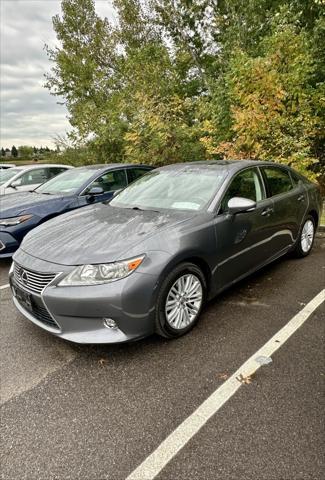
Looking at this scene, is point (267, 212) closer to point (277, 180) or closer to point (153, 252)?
point (277, 180)

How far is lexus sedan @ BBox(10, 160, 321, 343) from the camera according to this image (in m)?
2.41

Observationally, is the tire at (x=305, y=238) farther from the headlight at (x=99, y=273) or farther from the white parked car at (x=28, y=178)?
the white parked car at (x=28, y=178)

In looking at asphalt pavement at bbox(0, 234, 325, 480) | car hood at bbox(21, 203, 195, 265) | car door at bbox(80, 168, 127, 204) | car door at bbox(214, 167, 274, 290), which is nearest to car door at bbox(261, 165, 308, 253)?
Answer: car door at bbox(214, 167, 274, 290)

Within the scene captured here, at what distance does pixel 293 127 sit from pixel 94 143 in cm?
866

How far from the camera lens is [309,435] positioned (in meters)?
1.84

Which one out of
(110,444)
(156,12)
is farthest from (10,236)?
(156,12)

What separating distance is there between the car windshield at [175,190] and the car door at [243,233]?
0.20 m

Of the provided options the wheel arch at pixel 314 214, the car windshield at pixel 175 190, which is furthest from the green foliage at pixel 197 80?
the car windshield at pixel 175 190

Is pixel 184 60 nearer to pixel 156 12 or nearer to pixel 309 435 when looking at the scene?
pixel 156 12

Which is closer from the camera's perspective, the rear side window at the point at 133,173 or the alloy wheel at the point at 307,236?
the alloy wheel at the point at 307,236

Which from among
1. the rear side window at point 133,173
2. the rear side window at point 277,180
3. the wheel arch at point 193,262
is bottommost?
the wheel arch at point 193,262

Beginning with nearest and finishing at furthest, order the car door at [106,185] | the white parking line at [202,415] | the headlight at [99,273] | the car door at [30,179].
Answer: the white parking line at [202,415]
the headlight at [99,273]
the car door at [106,185]
the car door at [30,179]

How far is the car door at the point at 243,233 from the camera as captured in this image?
10.3ft

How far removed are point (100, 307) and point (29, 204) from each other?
10.4ft
